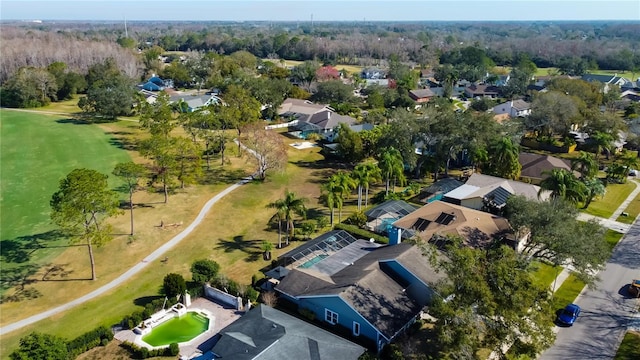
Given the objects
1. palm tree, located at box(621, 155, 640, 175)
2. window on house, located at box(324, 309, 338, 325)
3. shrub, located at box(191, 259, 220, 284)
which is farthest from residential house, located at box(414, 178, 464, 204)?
shrub, located at box(191, 259, 220, 284)

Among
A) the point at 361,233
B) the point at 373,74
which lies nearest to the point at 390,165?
the point at 361,233

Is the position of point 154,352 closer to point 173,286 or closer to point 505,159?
point 173,286

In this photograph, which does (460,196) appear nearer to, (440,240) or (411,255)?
(440,240)

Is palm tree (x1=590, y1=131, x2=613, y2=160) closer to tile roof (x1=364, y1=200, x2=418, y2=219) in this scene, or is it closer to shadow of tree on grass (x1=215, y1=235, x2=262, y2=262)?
tile roof (x1=364, y1=200, x2=418, y2=219)

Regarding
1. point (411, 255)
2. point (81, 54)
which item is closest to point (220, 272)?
point (411, 255)

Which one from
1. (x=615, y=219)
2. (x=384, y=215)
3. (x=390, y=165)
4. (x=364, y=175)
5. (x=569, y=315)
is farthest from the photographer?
(x=390, y=165)
